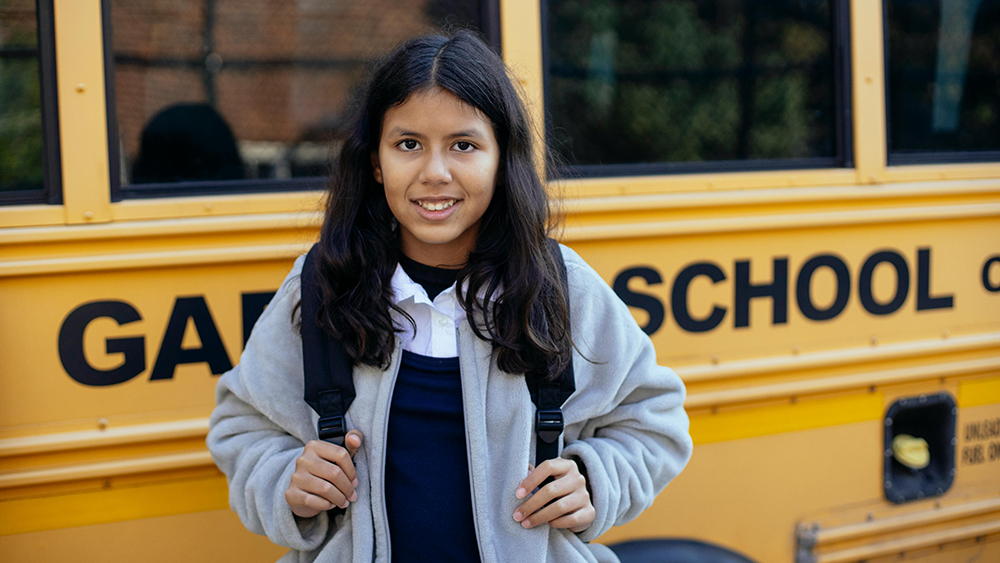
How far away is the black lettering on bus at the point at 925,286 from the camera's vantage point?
184cm

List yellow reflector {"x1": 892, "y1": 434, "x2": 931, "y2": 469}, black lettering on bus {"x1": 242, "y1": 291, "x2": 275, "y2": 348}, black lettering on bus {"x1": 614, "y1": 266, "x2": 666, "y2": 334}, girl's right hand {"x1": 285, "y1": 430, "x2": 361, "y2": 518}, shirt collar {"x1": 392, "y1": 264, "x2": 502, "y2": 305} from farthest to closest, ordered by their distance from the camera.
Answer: yellow reflector {"x1": 892, "y1": 434, "x2": 931, "y2": 469} → black lettering on bus {"x1": 614, "y1": 266, "x2": 666, "y2": 334} → black lettering on bus {"x1": 242, "y1": 291, "x2": 275, "y2": 348} → shirt collar {"x1": 392, "y1": 264, "x2": 502, "y2": 305} → girl's right hand {"x1": 285, "y1": 430, "x2": 361, "y2": 518}

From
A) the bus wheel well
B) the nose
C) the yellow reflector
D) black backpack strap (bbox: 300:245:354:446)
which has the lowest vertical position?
the bus wheel well

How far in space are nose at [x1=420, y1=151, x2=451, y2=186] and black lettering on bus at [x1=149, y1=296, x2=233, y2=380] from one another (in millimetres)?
610

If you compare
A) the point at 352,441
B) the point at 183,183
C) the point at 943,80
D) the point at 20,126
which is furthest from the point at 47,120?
the point at 943,80

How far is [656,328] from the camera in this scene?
5.49 ft

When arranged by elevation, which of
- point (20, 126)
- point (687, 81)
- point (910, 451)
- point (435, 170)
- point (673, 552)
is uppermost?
point (687, 81)

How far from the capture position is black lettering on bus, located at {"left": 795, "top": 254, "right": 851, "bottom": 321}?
176 cm

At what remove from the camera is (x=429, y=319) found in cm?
114

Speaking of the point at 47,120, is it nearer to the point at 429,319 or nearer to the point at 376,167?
the point at 376,167

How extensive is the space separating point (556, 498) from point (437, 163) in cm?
49

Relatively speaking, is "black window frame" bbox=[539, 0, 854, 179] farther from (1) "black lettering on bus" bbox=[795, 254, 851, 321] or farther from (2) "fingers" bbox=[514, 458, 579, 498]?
(2) "fingers" bbox=[514, 458, 579, 498]

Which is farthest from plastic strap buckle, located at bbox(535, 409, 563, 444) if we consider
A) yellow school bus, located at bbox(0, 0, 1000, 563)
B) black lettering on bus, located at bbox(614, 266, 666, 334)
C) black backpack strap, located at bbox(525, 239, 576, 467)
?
black lettering on bus, located at bbox(614, 266, 666, 334)

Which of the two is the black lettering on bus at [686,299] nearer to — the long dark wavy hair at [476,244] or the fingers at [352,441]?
the long dark wavy hair at [476,244]

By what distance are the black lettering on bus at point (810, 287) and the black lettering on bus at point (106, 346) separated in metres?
1.38
